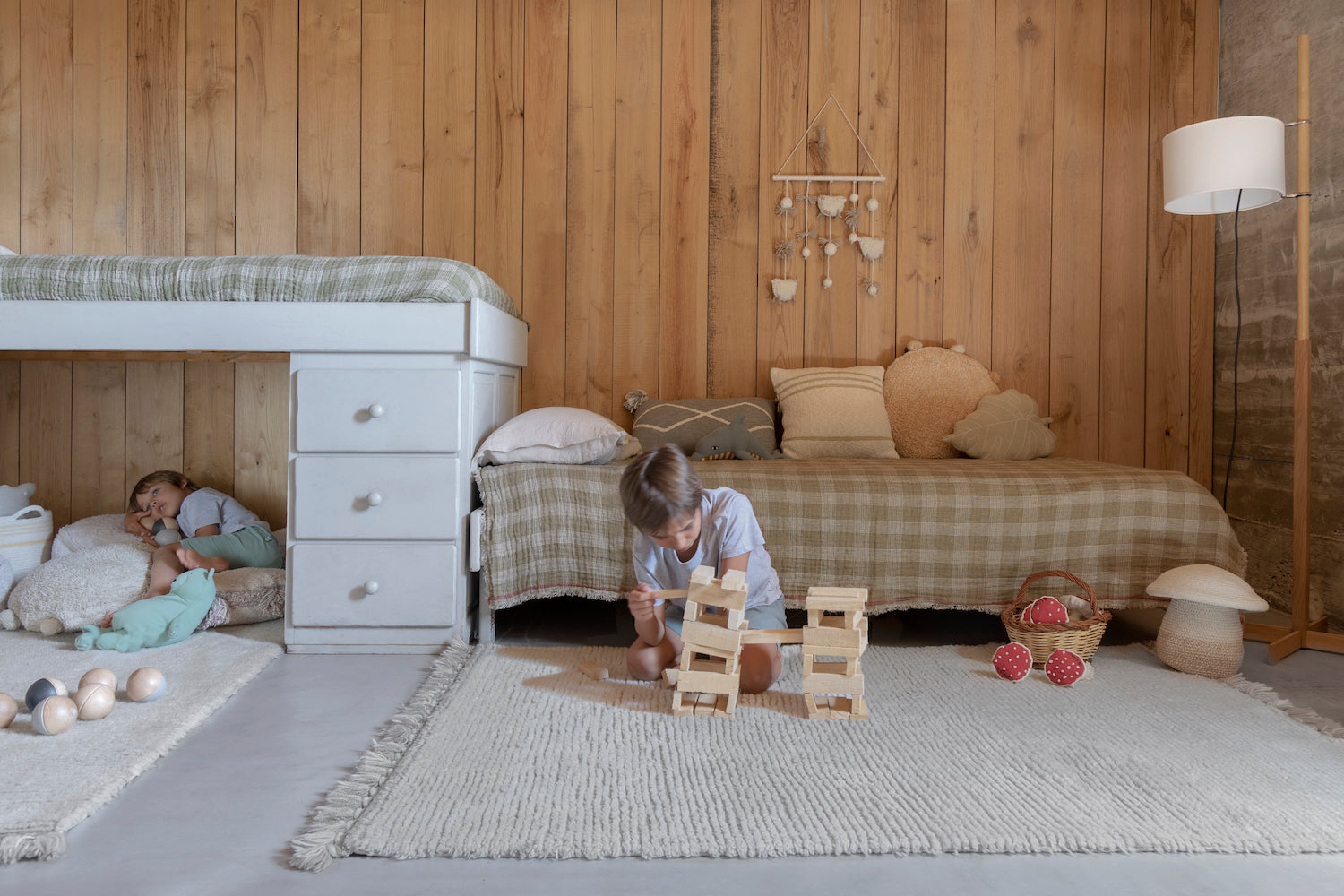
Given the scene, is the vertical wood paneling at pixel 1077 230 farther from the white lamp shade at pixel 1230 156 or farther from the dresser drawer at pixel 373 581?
the dresser drawer at pixel 373 581

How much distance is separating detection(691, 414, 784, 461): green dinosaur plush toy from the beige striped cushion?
0.18 m

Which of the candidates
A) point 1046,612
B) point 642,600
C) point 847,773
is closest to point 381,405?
point 642,600

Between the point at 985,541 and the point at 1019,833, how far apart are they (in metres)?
1.09

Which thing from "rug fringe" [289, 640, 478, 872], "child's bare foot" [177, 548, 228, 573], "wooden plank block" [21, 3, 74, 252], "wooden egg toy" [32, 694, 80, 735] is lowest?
"rug fringe" [289, 640, 478, 872]

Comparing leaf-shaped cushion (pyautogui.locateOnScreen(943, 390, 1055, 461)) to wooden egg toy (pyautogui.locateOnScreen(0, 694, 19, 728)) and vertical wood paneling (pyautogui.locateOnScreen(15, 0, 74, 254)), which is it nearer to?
wooden egg toy (pyautogui.locateOnScreen(0, 694, 19, 728))

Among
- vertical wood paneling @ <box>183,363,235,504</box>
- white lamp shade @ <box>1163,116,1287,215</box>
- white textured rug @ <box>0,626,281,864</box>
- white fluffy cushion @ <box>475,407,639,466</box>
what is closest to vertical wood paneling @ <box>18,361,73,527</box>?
vertical wood paneling @ <box>183,363,235,504</box>

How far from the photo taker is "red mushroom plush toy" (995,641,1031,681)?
203cm

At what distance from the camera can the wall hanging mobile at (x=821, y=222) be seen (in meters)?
3.10

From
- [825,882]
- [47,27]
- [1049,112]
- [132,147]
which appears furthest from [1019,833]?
[47,27]

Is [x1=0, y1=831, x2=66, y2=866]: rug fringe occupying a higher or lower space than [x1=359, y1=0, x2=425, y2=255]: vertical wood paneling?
lower

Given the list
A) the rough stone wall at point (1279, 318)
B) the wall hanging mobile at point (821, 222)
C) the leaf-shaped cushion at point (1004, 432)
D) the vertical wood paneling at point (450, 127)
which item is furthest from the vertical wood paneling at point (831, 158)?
the rough stone wall at point (1279, 318)

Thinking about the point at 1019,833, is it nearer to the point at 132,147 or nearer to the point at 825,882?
the point at 825,882

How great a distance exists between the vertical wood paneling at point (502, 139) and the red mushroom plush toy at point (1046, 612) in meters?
1.76

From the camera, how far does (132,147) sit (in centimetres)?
308
